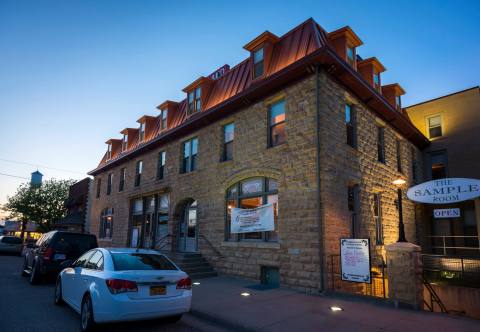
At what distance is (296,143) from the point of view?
36.1 ft

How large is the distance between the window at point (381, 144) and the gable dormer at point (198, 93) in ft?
28.6

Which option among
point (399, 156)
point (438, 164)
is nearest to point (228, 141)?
point (399, 156)

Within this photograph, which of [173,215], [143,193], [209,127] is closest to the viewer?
[209,127]

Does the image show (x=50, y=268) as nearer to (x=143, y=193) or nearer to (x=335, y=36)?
(x=143, y=193)

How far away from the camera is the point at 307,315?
6.98 metres

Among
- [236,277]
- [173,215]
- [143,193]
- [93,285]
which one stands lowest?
[236,277]

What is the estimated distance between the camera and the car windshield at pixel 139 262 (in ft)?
19.6

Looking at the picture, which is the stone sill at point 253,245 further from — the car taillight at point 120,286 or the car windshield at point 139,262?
the car taillight at point 120,286

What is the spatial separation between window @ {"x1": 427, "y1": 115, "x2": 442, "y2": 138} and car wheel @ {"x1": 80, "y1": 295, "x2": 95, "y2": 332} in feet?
67.5

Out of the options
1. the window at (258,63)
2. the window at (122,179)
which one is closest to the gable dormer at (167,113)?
the window at (122,179)

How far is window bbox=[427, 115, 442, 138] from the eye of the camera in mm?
19484

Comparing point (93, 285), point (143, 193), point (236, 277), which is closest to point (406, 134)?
point (236, 277)

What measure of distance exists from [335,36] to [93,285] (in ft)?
40.2

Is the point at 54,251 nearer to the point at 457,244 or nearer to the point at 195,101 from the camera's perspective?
the point at 195,101
